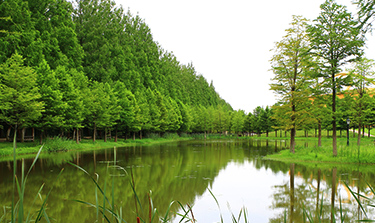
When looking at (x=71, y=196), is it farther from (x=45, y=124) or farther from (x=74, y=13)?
(x=74, y=13)

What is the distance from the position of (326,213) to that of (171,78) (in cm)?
6603

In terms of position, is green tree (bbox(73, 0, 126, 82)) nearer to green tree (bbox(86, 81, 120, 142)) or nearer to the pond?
green tree (bbox(86, 81, 120, 142))

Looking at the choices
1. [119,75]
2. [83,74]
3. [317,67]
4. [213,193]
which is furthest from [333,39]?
[119,75]

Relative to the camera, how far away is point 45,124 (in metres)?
25.4

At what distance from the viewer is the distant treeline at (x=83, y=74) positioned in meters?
22.9

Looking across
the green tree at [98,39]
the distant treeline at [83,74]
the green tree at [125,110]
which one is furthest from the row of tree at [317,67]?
the green tree at [98,39]

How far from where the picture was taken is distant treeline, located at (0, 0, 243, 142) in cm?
2289

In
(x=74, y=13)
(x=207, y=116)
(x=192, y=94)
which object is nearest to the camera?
(x=74, y=13)

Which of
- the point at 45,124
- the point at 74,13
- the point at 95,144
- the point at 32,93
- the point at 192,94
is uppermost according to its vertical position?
the point at 74,13

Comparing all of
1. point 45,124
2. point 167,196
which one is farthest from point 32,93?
point 167,196

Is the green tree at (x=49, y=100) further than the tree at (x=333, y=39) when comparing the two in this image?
Yes

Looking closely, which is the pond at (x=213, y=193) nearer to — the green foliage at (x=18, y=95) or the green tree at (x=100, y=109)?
the green foliage at (x=18, y=95)

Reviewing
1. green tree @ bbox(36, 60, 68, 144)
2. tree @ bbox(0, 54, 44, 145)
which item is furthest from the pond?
green tree @ bbox(36, 60, 68, 144)

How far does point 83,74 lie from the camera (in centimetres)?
3541
